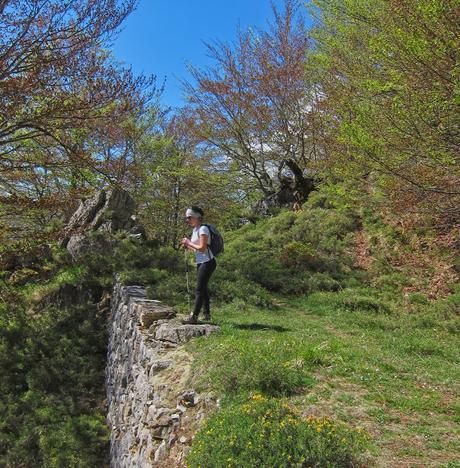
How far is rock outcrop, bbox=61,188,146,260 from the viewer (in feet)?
42.5

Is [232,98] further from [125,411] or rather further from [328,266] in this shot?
[125,411]

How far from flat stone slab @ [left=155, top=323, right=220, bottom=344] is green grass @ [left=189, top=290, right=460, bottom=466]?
22 cm

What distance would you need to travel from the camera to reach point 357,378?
4477 millimetres

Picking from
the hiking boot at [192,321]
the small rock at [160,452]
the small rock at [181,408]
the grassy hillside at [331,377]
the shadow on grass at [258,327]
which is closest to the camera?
the grassy hillside at [331,377]

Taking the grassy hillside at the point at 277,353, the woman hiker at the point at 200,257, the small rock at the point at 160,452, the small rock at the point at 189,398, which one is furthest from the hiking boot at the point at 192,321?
the small rock at the point at 160,452

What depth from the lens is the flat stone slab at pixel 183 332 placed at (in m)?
5.95

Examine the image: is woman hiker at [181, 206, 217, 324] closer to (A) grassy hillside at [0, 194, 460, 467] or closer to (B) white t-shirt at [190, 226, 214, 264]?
(B) white t-shirt at [190, 226, 214, 264]

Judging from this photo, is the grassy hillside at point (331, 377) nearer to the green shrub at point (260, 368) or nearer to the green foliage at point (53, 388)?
the green shrub at point (260, 368)

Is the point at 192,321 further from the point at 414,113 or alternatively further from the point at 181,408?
the point at 414,113

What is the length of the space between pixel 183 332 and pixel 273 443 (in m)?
3.29


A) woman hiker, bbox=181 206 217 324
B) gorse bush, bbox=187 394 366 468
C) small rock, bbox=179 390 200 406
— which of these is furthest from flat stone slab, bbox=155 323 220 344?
gorse bush, bbox=187 394 366 468

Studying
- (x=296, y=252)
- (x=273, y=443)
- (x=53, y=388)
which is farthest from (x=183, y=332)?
(x=296, y=252)

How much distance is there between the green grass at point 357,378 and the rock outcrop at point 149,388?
10.9 inches

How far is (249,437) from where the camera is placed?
2941mm
